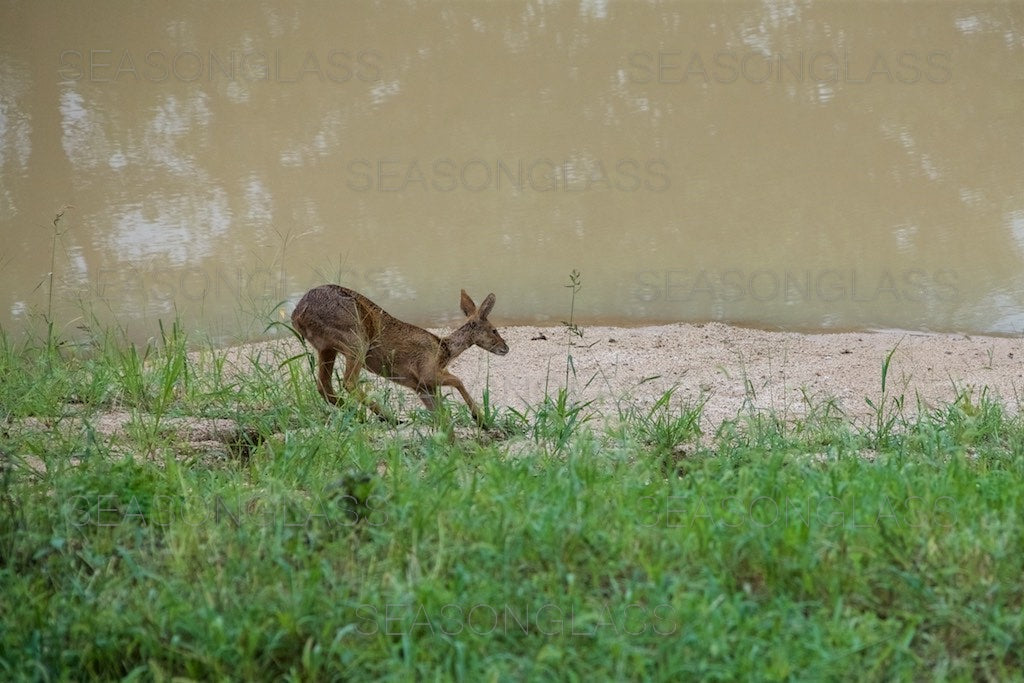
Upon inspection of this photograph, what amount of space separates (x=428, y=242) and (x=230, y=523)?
5580mm

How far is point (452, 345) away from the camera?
6953 mm

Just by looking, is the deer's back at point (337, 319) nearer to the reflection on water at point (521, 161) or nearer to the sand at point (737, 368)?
the sand at point (737, 368)

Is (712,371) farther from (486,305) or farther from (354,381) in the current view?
(354,381)

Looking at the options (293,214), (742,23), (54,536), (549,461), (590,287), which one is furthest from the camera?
(742,23)

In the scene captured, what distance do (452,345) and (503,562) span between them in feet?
9.99

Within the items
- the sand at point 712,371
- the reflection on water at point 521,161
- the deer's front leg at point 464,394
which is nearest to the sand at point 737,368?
the sand at point 712,371

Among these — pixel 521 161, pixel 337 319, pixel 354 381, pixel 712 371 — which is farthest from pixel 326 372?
pixel 521 161

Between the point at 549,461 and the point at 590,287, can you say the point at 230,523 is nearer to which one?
the point at 549,461

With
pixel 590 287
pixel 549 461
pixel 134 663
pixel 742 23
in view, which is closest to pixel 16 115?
pixel 590 287

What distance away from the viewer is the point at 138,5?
12.6 meters

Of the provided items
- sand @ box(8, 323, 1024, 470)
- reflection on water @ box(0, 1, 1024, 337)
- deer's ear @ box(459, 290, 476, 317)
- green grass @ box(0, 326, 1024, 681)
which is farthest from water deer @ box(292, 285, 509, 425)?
reflection on water @ box(0, 1, 1024, 337)

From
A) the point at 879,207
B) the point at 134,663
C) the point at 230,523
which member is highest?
the point at 879,207

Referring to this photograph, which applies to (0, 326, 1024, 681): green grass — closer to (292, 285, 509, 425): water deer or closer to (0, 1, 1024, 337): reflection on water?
(292, 285, 509, 425): water deer

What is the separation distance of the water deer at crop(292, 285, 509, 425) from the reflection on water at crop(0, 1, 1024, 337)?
1.67 m
